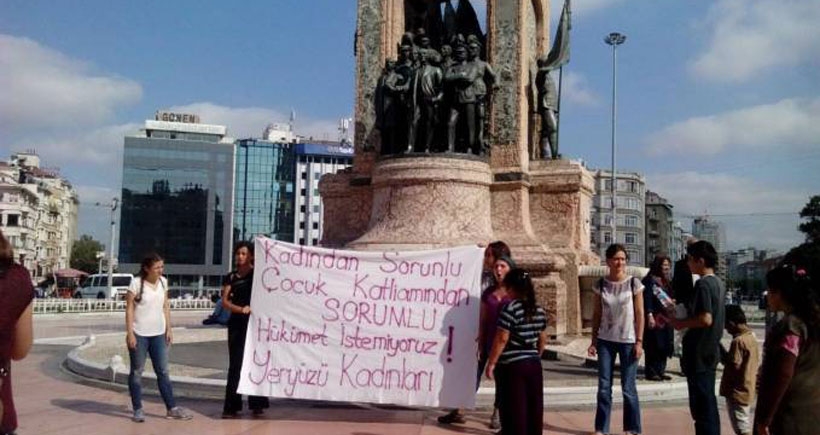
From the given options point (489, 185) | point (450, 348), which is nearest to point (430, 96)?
point (489, 185)

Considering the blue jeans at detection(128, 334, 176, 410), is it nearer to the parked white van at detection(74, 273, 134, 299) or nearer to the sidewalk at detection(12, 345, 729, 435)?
the sidewalk at detection(12, 345, 729, 435)

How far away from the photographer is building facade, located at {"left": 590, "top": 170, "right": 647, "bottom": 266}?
372 ft

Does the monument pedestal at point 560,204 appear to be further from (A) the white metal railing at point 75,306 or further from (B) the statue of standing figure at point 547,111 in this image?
(A) the white metal railing at point 75,306

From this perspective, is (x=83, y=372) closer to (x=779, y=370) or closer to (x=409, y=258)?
(x=409, y=258)

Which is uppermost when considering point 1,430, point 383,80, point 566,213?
point 383,80

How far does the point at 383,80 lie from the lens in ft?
47.4

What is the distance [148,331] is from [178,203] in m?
107

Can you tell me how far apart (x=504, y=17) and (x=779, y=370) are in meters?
11.3

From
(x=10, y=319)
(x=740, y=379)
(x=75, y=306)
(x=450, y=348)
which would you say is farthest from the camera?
(x=75, y=306)

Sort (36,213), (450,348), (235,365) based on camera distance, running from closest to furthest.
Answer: (450,348), (235,365), (36,213)

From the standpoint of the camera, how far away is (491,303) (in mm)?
6812

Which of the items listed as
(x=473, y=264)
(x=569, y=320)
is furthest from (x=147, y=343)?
(x=569, y=320)

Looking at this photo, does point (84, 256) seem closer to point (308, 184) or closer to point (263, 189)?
point (263, 189)

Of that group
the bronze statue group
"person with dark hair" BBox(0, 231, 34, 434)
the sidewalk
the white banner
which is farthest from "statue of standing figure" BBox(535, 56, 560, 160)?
"person with dark hair" BBox(0, 231, 34, 434)
